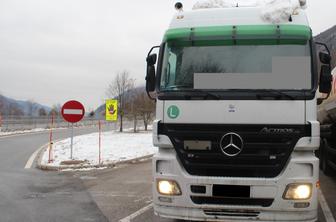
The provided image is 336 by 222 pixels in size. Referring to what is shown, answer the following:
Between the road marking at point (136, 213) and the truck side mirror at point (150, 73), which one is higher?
the truck side mirror at point (150, 73)

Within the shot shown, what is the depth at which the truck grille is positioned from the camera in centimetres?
567

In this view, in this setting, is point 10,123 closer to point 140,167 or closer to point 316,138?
point 140,167

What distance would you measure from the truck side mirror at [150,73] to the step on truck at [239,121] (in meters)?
0.23

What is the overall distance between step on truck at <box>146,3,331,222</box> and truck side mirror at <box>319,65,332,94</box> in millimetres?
14

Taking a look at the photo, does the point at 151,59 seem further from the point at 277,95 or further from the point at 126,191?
the point at 126,191

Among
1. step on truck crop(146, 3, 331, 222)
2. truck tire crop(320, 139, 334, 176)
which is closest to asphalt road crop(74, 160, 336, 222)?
truck tire crop(320, 139, 334, 176)

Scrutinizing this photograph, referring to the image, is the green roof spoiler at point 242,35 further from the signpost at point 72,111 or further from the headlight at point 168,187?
the signpost at point 72,111

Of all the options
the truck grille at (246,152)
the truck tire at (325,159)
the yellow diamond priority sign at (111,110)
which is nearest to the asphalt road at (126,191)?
the truck tire at (325,159)

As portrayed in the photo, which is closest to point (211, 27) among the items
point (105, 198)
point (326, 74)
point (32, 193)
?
point (326, 74)

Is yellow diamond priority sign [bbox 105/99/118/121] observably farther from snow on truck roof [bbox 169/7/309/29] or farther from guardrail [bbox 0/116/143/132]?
snow on truck roof [bbox 169/7/309/29]

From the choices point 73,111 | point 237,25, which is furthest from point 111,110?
point 237,25

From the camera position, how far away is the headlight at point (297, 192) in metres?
5.61

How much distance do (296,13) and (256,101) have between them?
5.13ft

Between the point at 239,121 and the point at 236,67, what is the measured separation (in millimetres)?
831
